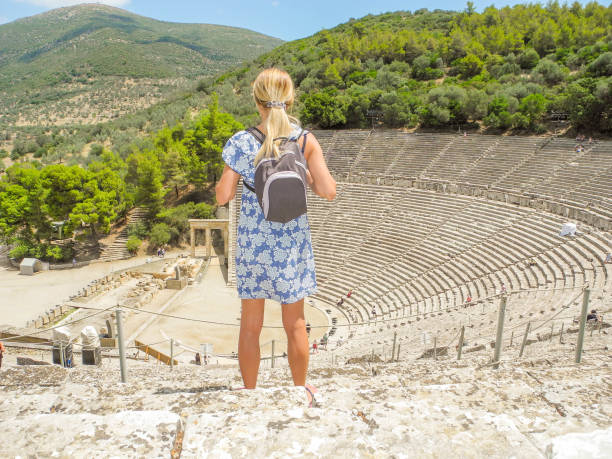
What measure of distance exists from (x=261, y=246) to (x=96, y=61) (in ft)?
327

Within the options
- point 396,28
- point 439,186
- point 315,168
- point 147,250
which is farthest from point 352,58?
point 315,168

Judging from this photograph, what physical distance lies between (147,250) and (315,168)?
2363 cm

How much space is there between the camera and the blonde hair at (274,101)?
Answer: 2598mm

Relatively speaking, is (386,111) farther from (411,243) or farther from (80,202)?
(80,202)

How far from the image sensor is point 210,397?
74.9 inches

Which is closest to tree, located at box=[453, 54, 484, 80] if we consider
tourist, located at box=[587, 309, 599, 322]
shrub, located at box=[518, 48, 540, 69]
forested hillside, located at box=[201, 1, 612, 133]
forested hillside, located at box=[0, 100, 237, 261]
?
forested hillside, located at box=[201, 1, 612, 133]

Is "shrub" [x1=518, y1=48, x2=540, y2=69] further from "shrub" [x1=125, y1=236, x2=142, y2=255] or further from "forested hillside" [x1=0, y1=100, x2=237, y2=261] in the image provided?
"shrub" [x1=125, y1=236, x2=142, y2=255]

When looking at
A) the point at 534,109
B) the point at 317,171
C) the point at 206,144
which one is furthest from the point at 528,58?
the point at 317,171

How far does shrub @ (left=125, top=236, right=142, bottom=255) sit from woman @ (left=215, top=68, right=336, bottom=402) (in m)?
22.9

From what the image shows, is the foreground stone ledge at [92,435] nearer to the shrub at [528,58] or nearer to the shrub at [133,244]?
the shrub at [133,244]

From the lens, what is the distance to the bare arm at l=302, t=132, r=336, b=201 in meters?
2.75

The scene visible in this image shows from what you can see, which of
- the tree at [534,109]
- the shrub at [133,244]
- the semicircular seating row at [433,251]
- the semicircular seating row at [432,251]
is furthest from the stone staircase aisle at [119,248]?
the tree at [534,109]

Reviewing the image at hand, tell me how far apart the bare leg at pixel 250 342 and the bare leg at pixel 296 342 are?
20 cm

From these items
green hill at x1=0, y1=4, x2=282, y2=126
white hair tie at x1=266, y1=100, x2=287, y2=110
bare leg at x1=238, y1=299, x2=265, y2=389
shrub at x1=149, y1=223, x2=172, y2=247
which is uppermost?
green hill at x1=0, y1=4, x2=282, y2=126
